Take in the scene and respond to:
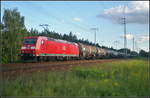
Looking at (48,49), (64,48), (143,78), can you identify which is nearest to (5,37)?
(64,48)

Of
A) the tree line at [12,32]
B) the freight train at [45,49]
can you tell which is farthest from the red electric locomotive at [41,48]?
the tree line at [12,32]

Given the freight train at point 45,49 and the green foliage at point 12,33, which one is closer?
the freight train at point 45,49

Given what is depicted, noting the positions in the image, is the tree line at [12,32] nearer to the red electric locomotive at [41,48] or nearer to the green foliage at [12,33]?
the green foliage at [12,33]

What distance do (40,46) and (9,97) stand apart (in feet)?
69.3

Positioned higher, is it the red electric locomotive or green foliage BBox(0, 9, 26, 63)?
green foliage BBox(0, 9, 26, 63)

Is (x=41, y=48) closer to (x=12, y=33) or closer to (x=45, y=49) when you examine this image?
(x=45, y=49)

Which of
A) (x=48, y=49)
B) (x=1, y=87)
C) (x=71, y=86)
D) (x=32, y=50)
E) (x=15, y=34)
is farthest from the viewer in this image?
(x=15, y=34)

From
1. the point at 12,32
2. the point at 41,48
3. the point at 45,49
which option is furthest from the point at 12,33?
the point at 41,48

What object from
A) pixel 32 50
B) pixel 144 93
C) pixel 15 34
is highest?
pixel 15 34

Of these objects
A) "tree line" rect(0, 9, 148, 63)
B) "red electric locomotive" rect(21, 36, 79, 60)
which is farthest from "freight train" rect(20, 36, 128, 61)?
"tree line" rect(0, 9, 148, 63)

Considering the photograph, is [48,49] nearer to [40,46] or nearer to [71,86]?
[40,46]

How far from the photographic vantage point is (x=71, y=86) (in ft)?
30.3

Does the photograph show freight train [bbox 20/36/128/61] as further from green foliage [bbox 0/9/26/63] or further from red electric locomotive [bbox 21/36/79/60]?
green foliage [bbox 0/9/26/63]

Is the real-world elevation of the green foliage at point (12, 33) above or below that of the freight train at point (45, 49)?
above
